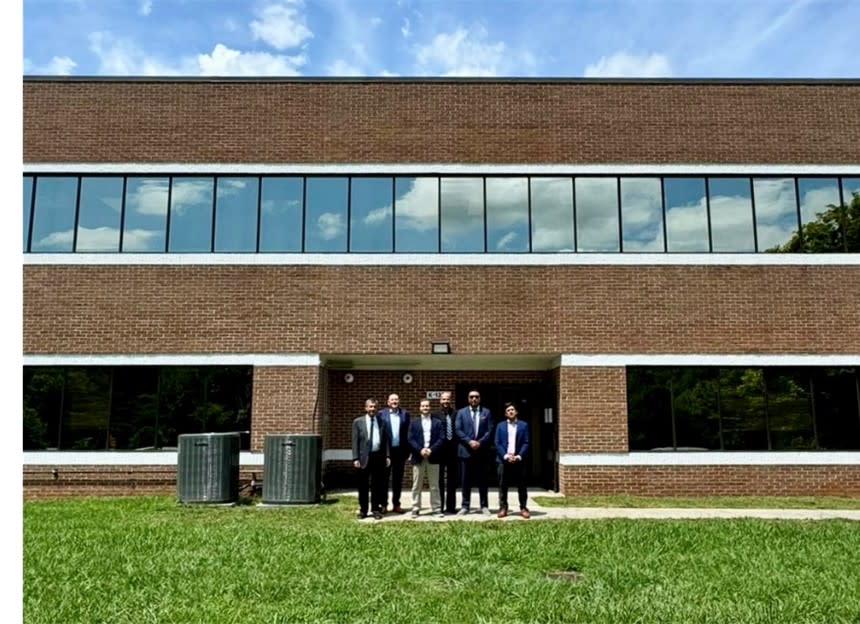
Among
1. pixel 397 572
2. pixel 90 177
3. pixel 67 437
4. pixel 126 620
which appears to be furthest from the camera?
pixel 90 177

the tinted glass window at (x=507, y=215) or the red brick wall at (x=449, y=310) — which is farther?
the tinted glass window at (x=507, y=215)

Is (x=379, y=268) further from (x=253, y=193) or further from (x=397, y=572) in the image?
(x=397, y=572)

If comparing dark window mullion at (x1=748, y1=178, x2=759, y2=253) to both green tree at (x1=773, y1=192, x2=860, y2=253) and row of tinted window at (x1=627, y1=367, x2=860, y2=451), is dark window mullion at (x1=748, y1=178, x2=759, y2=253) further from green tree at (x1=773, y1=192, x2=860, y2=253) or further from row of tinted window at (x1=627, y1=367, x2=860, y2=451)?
row of tinted window at (x1=627, y1=367, x2=860, y2=451)

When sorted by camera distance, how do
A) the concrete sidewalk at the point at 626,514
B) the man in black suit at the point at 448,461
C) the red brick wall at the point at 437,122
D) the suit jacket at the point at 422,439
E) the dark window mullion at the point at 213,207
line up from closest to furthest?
1. the concrete sidewalk at the point at 626,514
2. the man in black suit at the point at 448,461
3. the suit jacket at the point at 422,439
4. the dark window mullion at the point at 213,207
5. the red brick wall at the point at 437,122

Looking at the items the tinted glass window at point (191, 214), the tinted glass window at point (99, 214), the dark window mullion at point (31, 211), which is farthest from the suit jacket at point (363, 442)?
the dark window mullion at point (31, 211)

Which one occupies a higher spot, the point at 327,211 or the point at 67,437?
the point at 327,211

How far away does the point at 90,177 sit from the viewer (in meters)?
15.8

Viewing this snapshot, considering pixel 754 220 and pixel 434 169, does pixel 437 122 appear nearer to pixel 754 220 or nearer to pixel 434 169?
pixel 434 169

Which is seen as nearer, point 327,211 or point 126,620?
point 126,620

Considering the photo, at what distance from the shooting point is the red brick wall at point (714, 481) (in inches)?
578

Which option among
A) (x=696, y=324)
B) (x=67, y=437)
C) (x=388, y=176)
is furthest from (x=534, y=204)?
(x=67, y=437)

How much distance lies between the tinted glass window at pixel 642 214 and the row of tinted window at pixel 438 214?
0.02 meters

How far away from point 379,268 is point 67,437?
23.5ft

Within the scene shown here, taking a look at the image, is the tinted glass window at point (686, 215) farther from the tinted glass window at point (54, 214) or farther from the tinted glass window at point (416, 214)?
the tinted glass window at point (54, 214)
